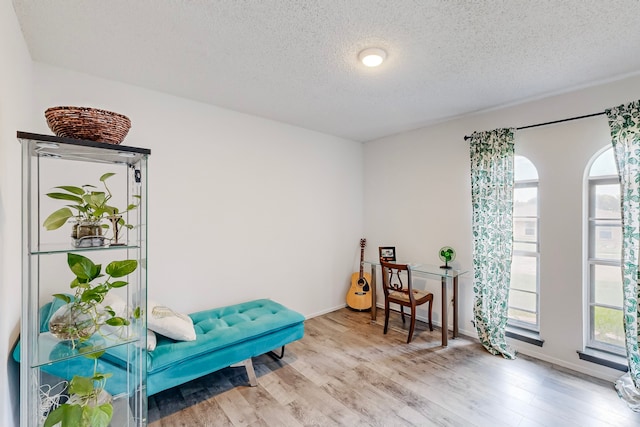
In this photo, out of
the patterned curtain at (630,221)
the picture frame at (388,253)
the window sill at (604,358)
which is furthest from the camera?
the picture frame at (388,253)

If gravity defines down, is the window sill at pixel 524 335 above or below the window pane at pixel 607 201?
below

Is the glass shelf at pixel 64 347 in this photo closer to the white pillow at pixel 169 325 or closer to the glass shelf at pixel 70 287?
the glass shelf at pixel 70 287

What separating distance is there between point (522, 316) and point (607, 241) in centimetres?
103

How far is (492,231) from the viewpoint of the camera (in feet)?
9.21

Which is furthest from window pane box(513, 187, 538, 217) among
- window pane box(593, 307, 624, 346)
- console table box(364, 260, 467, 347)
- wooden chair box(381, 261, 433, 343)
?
wooden chair box(381, 261, 433, 343)

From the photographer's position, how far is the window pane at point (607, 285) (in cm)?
233

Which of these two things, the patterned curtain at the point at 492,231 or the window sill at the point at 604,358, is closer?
the window sill at the point at 604,358

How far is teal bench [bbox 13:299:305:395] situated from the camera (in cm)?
163

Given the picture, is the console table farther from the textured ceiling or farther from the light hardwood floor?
the textured ceiling

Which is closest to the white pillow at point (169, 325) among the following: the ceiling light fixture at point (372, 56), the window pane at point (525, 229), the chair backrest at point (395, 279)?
the chair backrest at point (395, 279)

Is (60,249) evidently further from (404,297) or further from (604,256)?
(604,256)

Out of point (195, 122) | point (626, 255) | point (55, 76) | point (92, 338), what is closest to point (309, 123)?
point (195, 122)

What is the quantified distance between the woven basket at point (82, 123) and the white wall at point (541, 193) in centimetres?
321

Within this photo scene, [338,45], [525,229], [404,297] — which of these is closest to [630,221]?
[525,229]
